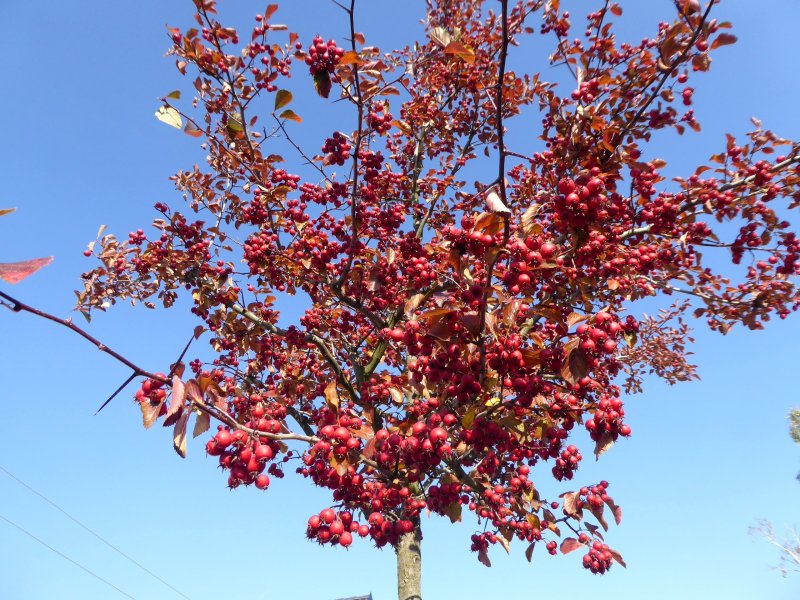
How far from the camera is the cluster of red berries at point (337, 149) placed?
12.2ft

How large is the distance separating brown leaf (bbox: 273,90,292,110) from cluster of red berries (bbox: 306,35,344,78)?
41 cm

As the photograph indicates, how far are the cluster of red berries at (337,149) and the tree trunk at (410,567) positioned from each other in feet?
13.2

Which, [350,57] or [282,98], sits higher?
[282,98]

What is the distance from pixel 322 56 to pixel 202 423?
2308 millimetres

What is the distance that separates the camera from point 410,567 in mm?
5531

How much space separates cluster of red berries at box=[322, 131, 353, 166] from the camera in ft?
12.2

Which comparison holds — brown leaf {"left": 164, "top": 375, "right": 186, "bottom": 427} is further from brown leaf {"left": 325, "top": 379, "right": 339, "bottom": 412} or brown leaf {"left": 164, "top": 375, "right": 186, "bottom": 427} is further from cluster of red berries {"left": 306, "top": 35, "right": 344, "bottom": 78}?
cluster of red berries {"left": 306, "top": 35, "right": 344, "bottom": 78}

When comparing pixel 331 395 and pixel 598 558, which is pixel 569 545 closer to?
pixel 598 558

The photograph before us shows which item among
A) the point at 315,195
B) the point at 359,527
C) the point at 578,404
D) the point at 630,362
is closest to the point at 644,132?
the point at 578,404

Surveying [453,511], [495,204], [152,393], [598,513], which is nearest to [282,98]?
[495,204]

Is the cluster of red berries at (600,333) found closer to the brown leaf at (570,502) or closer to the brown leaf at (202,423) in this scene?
the brown leaf at (570,502)

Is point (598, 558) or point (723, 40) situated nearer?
point (723, 40)

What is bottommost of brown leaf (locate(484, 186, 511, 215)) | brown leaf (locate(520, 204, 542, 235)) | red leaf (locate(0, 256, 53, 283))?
red leaf (locate(0, 256, 53, 283))

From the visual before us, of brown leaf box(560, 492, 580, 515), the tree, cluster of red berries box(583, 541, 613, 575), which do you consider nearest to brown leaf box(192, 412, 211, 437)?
the tree
